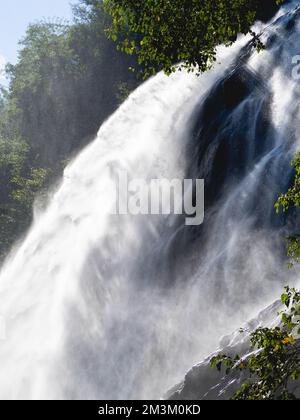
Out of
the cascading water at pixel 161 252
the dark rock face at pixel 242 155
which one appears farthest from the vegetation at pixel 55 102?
the dark rock face at pixel 242 155

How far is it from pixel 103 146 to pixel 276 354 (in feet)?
47.5

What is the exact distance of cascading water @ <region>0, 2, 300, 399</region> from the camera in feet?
35.7

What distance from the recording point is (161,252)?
1333cm

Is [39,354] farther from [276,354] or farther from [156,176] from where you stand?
[276,354]

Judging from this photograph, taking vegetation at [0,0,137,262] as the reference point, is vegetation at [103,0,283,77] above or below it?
below

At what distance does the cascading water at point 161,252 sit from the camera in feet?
Result: 35.7

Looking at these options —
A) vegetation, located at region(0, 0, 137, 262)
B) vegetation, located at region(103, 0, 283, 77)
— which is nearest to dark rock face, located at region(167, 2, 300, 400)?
vegetation, located at region(103, 0, 283, 77)

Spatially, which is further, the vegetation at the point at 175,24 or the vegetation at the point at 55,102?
the vegetation at the point at 55,102

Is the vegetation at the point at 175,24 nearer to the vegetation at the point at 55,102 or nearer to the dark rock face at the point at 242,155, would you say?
the dark rock face at the point at 242,155

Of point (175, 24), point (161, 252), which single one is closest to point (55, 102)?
point (161, 252)

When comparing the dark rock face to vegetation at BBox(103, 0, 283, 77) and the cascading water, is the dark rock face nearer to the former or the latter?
the cascading water

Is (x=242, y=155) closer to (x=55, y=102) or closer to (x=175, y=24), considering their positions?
(x=175, y=24)

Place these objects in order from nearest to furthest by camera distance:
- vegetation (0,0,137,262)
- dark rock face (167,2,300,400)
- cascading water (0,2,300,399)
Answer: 1. dark rock face (167,2,300,400)
2. cascading water (0,2,300,399)
3. vegetation (0,0,137,262)

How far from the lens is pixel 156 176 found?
622 inches
